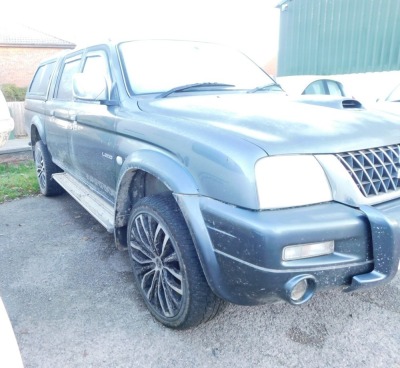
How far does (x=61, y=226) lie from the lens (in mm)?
4168

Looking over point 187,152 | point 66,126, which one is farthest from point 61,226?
point 187,152

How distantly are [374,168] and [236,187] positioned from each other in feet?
2.52

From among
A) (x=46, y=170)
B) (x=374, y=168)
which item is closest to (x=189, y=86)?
(x=374, y=168)

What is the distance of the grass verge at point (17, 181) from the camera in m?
5.43

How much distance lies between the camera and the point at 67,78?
4203 mm

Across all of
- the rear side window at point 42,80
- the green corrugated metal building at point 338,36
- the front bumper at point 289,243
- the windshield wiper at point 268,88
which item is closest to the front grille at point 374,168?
the front bumper at point 289,243

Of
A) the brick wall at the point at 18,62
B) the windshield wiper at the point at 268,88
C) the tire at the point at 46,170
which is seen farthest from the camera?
the brick wall at the point at 18,62

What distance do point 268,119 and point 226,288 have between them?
3.05ft

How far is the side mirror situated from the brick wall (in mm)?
25474

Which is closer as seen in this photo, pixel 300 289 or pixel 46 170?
pixel 300 289

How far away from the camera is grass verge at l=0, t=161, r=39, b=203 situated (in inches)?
214

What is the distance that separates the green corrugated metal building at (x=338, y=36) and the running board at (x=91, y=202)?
912cm

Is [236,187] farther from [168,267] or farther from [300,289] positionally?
[168,267]

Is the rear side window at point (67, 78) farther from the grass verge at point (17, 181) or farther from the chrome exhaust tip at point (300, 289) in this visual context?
the chrome exhaust tip at point (300, 289)
